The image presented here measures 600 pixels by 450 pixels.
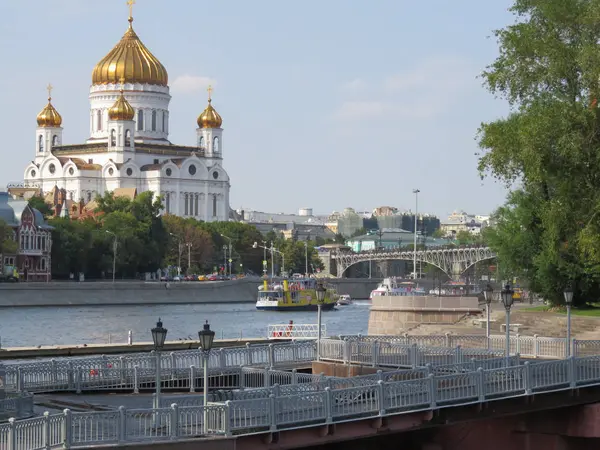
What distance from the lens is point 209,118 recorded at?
7032 inches

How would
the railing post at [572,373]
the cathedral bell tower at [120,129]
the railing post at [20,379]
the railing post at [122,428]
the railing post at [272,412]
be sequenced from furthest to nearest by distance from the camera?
the cathedral bell tower at [120,129]
the railing post at [20,379]
the railing post at [572,373]
the railing post at [272,412]
the railing post at [122,428]

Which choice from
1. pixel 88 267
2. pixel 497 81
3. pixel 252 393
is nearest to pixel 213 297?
pixel 88 267

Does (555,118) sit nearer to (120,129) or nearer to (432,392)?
(432,392)

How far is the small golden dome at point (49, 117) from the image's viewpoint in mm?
176125

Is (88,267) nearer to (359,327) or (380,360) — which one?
(359,327)

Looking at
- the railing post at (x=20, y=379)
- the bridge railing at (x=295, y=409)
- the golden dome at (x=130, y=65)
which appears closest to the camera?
the bridge railing at (x=295, y=409)

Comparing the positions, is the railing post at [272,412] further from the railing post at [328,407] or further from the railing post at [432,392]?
the railing post at [432,392]

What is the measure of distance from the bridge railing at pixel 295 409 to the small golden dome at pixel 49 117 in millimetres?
152715

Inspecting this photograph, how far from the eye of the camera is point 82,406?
82.4 feet

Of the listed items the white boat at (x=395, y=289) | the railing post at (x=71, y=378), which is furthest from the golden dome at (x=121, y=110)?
the railing post at (x=71, y=378)

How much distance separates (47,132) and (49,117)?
1.92 m

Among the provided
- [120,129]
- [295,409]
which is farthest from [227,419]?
[120,129]

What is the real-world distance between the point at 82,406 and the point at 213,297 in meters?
98.0

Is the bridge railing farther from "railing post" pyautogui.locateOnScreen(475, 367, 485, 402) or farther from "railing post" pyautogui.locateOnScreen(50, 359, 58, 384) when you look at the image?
"railing post" pyautogui.locateOnScreen(50, 359, 58, 384)
